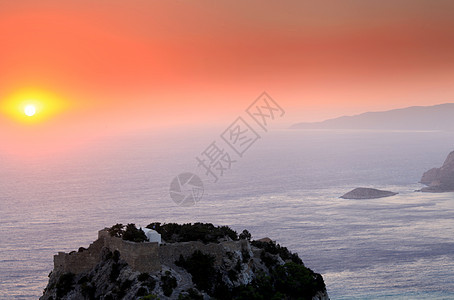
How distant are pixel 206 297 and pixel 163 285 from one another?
149 inches

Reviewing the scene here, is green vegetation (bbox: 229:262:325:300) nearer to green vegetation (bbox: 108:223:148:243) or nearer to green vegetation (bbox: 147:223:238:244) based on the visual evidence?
green vegetation (bbox: 147:223:238:244)

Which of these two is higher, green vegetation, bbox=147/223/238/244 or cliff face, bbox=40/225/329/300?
green vegetation, bbox=147/223/238/244

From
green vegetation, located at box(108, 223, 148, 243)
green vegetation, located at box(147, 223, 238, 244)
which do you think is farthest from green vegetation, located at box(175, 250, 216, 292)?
green vegetation, located at box(147, 223, 238, 244)

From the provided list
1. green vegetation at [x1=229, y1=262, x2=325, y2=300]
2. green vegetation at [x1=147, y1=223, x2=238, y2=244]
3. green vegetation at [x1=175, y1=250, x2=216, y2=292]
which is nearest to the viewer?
green vegetation at [x1=175, y1=250, x2=216, y2=292]

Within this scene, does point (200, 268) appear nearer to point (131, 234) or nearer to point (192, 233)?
point (131, 234)

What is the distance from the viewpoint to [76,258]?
57.2 m

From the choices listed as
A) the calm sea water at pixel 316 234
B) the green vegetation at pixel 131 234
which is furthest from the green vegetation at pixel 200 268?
the calm sea water at pixel 316 234

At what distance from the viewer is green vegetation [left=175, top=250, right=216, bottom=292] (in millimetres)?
52844

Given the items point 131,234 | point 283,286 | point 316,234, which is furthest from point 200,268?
point 316,234

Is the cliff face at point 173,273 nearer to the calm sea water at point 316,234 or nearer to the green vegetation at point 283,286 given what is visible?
the green vegetation at point 283,286

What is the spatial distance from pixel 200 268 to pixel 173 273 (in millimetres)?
2351

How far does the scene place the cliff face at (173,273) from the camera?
5138cm

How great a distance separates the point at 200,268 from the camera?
53.4 meters

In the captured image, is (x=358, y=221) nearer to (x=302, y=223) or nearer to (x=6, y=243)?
(x=302, y=223)
